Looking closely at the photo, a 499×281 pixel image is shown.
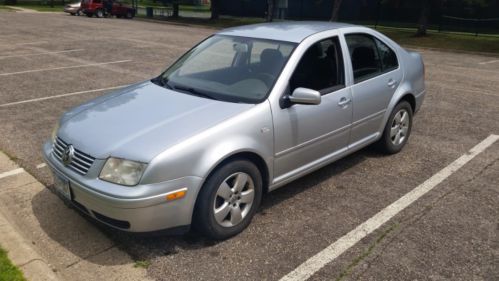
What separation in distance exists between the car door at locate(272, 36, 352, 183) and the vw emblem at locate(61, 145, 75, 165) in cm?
167

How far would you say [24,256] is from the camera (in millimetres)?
3355

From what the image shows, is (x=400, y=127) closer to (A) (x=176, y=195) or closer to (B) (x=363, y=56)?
(B) (x=363, y=56)

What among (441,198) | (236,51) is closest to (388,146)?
(441,198)

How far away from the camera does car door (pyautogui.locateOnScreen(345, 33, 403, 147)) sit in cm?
474

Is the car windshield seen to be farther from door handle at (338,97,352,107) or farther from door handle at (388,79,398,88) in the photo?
door handle at (388,79,398,88)

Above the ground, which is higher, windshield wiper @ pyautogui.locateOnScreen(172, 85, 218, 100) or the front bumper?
windshield wiper @ pyautogui.locateOnScreen(172, 85, 218, 100)

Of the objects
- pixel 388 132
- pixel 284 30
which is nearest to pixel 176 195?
pixel 284 30

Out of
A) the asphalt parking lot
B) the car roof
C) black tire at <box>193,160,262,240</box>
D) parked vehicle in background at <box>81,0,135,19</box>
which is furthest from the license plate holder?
parked vehicle in background at <box>81,0,135,19</box>

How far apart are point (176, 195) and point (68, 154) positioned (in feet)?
3.22

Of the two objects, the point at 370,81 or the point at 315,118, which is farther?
the point at 370,81

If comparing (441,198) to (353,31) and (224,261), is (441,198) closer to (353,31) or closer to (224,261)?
(353,31)

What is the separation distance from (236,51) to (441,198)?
2.56 metres

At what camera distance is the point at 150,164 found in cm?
317

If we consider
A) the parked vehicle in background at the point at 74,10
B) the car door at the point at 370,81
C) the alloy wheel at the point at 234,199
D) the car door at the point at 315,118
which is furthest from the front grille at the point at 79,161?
the parked vehicle in background at the point at 74,10
